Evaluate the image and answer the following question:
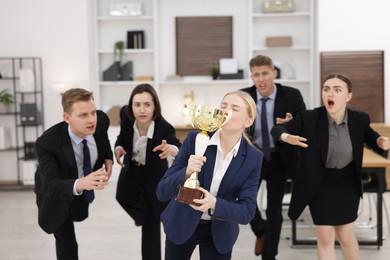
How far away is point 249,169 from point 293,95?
1.95m

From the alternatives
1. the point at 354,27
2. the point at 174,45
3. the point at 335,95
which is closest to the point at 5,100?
the point at 174,45

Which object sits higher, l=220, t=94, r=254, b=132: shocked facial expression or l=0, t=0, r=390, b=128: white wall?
l=0, t=0, r=390, b=128: white wall

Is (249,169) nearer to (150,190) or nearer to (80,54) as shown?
(150,190)

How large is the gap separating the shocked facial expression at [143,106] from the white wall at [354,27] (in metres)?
4.79

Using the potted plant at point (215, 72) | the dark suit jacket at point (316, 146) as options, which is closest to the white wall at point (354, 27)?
the potted plant at point (215, 72)

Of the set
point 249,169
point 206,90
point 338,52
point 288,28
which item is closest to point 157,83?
point 206,90

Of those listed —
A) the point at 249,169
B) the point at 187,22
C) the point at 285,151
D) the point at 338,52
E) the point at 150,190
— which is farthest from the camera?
the point at 187,22

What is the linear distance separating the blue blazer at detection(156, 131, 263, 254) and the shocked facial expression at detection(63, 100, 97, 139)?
812 millimetres

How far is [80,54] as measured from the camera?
830 centimetres

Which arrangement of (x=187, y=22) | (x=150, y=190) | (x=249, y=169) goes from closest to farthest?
(x=249, y=169)
(x=150, y=190)
(x=187, y=22)

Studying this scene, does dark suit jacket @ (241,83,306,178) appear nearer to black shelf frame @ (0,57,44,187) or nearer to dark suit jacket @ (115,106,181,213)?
dark suit jacket @ (115,106,181,213)

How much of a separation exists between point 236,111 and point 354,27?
19.2 feet

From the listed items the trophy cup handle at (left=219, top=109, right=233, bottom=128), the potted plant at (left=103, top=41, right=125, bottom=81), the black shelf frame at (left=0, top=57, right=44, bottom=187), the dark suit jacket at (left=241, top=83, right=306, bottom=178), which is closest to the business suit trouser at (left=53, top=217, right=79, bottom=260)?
the trophy cup handle at (left=219, top=109, right=233, bottom=128)

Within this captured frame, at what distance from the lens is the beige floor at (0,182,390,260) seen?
5031 millimetres
